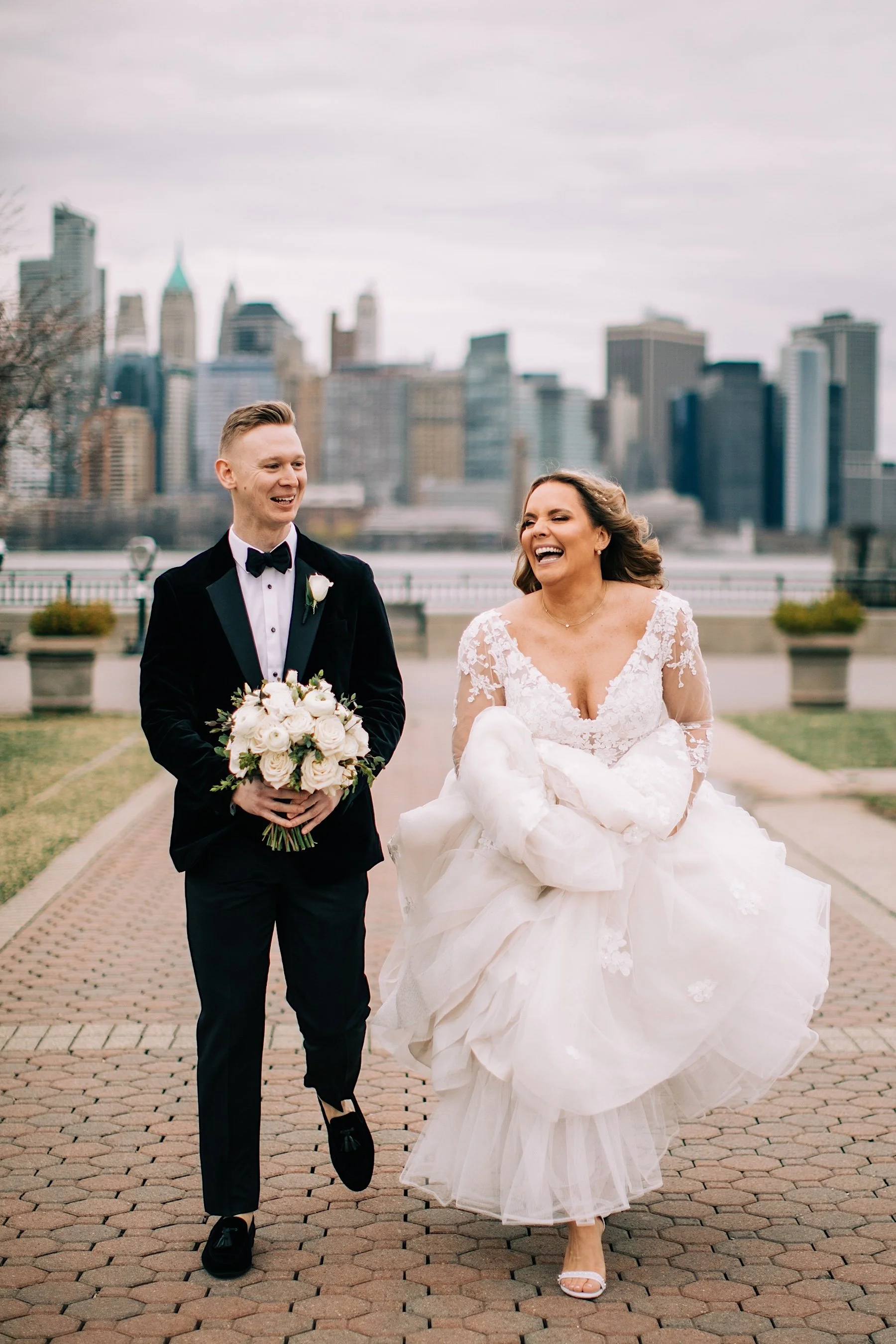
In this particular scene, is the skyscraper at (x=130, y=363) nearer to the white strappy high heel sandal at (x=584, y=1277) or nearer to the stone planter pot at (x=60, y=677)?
the stone planter pot at (x=60, y=677)

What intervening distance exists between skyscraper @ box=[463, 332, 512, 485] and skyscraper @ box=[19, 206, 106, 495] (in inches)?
4565

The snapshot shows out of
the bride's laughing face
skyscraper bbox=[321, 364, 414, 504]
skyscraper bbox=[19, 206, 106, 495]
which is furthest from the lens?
skyscraper bbox=[321, 364, 414, 504]

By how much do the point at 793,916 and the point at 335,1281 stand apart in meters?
1.53

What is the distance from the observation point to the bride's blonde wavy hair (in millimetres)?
3865

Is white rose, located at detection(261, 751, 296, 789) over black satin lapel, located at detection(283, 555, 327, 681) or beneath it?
beneath

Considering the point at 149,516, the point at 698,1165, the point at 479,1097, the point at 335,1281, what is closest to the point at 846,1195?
the point at 698,1165

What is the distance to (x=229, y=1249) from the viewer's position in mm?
3549

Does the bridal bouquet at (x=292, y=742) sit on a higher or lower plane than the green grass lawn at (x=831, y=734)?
higher

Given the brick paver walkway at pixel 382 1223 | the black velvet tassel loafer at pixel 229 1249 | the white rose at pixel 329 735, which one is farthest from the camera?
the black velvet tassel loafer at pixel 229 1249

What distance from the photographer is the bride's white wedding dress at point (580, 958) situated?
3.44 meters

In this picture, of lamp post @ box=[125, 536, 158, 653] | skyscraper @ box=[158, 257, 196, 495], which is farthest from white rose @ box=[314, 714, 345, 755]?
skyscraper @ box=[158, 257, 196, 495]

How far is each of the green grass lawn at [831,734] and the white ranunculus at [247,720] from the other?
10.8m

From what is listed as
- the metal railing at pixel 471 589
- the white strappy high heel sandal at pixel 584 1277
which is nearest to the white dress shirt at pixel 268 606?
the white strappy high heel sandal at pixel 584 1277

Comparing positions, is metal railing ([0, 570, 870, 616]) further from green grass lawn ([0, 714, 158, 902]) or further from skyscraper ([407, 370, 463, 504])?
skyscraper ([407, 370, 463, 504])
